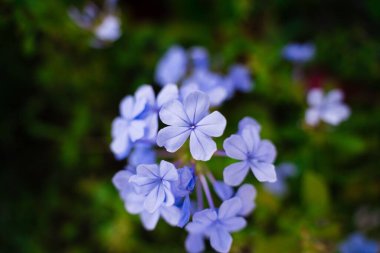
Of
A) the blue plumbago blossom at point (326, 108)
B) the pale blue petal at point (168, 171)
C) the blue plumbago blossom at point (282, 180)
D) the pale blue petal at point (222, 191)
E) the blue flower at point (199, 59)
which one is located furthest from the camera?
the blue plumbago blossom at point (282, 180)

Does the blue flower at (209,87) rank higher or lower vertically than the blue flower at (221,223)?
higher

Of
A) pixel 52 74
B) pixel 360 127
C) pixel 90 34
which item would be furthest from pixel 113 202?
pixel 360 127

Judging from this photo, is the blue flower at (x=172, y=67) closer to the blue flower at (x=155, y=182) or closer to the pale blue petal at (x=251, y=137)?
the pale blue petal at (x=251, y=137)

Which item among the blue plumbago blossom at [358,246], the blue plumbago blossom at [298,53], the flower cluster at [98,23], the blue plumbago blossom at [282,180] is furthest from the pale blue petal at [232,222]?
the flower cluster at [98,23]

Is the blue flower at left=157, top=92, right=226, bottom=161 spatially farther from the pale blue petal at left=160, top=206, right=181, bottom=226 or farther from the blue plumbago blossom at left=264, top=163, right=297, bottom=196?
the blue plumbago blossom at left=264, top=163, right=297, bottom=196

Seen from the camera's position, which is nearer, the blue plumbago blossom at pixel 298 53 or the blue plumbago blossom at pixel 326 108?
the blue plumbago blossom at pixel 326 108

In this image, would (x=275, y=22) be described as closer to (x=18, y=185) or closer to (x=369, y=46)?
(x=369, y=46)

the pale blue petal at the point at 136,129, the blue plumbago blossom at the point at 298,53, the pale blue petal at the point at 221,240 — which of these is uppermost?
the blue plumbago blossom at the point at 298,53
